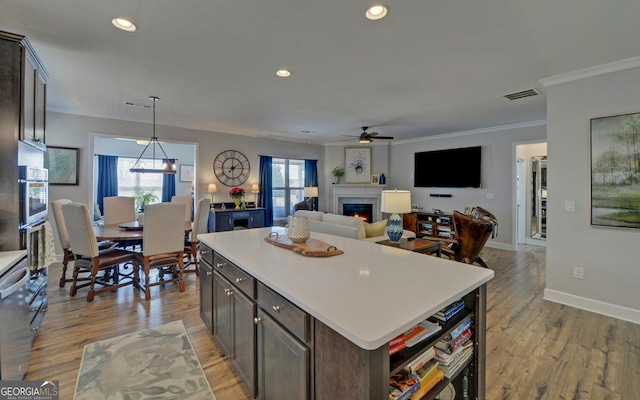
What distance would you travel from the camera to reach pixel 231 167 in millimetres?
6285

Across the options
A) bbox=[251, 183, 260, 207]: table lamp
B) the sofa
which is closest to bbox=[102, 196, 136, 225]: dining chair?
bbox=[251, 183, 260, 207]: table lamp

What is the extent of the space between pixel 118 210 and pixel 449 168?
22.3ft

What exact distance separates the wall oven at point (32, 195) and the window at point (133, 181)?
19.6 feet

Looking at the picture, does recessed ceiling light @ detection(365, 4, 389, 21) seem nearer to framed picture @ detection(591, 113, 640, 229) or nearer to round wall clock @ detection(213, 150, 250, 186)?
framed picture @ detection(591, 113, 640, 229)

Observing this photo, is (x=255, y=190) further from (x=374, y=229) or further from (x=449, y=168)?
(x=449, y=168)

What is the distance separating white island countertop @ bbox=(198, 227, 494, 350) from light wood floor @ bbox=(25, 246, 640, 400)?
3.09ft

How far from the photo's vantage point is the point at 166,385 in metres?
1.84

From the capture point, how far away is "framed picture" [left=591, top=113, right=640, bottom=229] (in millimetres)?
2656

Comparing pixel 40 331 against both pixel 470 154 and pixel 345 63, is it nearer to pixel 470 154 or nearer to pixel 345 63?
pixel 345 63

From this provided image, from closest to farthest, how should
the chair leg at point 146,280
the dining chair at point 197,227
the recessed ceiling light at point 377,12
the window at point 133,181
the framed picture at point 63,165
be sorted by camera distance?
the recessed ceiling light at point 377,12
the chair leg at point 146,280
the dining chair at point 197,227
the framed picture at point 63,165
the window at point 133,181

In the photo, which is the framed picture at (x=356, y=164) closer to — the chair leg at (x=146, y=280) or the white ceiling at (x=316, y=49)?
the white ceiling at (x=316, y=49)

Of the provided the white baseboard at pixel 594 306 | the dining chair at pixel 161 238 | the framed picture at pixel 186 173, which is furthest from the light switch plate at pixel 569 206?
the framed picture at pixel 186 173

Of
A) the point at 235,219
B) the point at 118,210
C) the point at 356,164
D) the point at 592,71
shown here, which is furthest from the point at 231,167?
the point at 592,71

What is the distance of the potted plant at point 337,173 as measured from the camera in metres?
7.62
